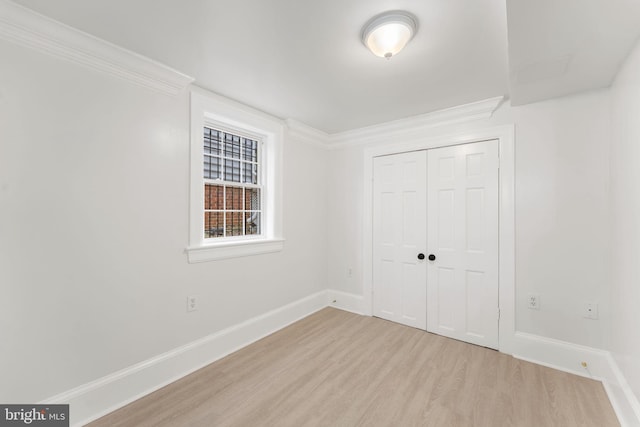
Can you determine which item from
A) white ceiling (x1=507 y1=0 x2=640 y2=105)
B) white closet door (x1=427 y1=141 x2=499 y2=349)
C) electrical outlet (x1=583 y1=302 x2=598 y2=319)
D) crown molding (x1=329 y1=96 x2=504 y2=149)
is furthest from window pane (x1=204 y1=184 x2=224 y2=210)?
Result: electrical outlet (x1=583 y1=302 x2=598 y2=319)

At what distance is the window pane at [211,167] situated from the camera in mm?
2596

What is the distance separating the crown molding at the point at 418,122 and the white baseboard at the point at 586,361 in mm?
2231

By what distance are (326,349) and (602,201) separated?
2761 millimetres

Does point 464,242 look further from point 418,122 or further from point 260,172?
point 260,172

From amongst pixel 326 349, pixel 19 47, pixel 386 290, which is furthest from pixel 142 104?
pixel 386 290

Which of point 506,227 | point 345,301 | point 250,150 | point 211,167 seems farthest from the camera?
point 345,301

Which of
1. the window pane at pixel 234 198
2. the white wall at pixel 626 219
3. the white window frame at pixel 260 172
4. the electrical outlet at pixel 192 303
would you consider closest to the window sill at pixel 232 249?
the white window frame at pixel 260 172

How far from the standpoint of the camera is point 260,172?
312 centimetres

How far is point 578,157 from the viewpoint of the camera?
2.23 meters

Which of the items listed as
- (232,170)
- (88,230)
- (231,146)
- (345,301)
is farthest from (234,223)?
(345,301)

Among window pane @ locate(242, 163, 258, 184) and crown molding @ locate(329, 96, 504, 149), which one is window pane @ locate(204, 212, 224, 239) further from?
crown molding @ locate(329, 96, 504, 149)

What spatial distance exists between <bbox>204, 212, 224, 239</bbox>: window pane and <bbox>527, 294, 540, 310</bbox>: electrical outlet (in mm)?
3086

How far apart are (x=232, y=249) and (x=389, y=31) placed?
87.8 inches

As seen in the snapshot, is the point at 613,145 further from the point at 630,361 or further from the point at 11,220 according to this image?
the point at 11,220
